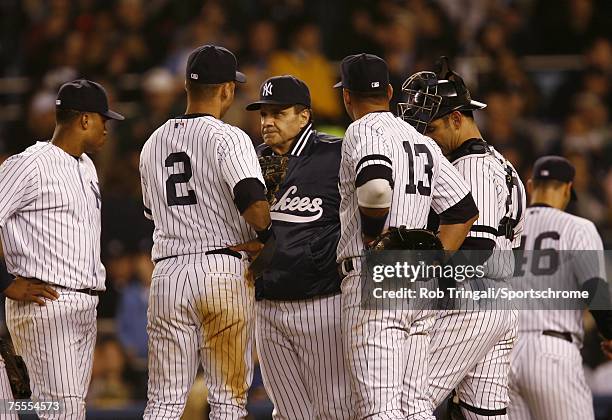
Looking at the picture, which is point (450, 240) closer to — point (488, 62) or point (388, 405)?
point (388, 405)

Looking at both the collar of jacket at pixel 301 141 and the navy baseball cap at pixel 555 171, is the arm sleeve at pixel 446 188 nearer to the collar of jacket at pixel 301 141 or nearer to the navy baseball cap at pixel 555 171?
the collar of jacket at pixel 301 141

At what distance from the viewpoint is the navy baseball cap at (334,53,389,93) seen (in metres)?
5.78

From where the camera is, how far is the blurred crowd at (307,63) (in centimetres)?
1050

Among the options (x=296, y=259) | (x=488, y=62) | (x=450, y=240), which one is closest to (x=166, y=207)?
(x=296, y=259)

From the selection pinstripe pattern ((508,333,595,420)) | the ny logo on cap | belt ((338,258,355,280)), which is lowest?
pinstripe pattern ((508,333,595,420))

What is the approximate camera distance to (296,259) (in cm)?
613

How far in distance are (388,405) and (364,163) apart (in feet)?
3.62

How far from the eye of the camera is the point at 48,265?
5.91m

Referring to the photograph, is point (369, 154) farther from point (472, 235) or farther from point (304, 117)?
point (304, 117)

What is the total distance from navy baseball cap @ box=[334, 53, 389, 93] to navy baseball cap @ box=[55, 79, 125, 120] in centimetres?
123

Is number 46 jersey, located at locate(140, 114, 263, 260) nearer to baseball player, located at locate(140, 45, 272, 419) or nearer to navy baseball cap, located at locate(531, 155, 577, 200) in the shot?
baseball player, located at locate(140, 45, 272, 419)

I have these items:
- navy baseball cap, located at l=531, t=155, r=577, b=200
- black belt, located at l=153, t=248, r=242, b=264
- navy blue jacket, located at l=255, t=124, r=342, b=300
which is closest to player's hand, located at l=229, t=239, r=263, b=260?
black belt, located at l=153, t=248, r=242, b=264

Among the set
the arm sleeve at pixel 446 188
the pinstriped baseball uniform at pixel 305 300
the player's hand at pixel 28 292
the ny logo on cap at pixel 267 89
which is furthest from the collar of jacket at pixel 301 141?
the player's hand at pixel 28 292

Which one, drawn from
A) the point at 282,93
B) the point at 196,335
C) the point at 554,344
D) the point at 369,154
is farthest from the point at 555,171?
the point at 196,335
